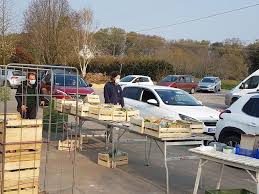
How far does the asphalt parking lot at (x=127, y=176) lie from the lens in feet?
26.3

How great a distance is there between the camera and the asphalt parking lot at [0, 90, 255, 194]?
26.3 ft

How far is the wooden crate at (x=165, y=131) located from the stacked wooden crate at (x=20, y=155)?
7.02 ft

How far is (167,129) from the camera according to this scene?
7.88 m

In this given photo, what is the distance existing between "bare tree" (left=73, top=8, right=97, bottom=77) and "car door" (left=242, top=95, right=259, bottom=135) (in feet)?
138

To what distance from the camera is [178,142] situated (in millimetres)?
8055

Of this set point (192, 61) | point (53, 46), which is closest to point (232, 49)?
point (192, 61)

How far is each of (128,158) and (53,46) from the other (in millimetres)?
40468

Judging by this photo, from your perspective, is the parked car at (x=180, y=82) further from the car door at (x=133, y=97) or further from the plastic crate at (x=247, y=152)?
the plastic crate at (x=247, y=152)

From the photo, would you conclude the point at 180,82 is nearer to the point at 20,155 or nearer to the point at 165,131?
the point at 165,131

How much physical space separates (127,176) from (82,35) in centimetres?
4398

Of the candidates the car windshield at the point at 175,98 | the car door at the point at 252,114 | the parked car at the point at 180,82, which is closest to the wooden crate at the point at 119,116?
the car door at the point at 252,114

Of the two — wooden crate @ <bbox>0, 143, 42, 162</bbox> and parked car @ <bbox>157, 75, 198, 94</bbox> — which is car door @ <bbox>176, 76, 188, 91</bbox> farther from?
wooden crate @ <bbox>0, 143, 42, 162</bbox>

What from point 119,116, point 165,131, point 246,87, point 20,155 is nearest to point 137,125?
point 165,131

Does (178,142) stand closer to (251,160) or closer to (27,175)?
(251,160)
